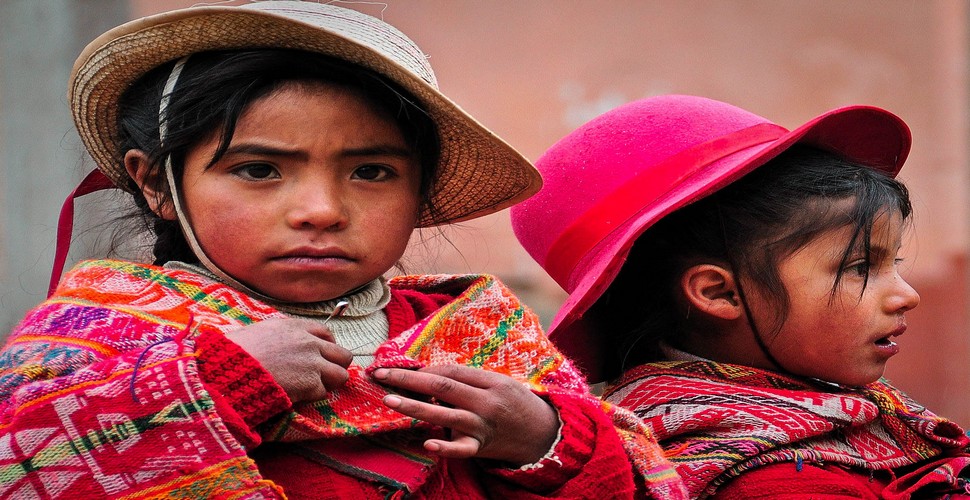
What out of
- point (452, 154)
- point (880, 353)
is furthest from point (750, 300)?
point (452, 154)

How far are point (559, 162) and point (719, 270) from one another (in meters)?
0.41

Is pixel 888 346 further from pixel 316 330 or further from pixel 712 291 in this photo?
pixel 316 330

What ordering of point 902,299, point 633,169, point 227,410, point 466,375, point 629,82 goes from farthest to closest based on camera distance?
point 629,82
point 633,169
point 902,299
point 466,375
point 227,410

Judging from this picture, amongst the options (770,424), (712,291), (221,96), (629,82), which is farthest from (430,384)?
(629,82)

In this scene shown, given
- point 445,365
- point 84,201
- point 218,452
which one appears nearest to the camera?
point 218,452

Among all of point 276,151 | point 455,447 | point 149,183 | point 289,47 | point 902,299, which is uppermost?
point 289,47

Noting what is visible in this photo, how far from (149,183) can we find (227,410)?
0.57m

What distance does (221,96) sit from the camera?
170cm

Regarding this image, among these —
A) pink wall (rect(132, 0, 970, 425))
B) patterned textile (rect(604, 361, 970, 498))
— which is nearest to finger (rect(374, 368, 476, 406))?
patterned textile (rect(604, 361, 970, 498))

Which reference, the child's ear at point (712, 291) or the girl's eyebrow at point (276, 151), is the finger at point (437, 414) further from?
the child's ear at point (712, 291)

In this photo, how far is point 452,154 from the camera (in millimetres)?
1963

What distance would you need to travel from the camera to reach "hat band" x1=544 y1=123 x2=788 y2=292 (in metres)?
2.21

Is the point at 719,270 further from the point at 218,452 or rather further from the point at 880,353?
the point at 218,452

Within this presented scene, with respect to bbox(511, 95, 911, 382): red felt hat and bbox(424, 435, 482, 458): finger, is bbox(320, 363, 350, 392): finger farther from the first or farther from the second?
bbox(511, 95, 911, 382): red felt hat
